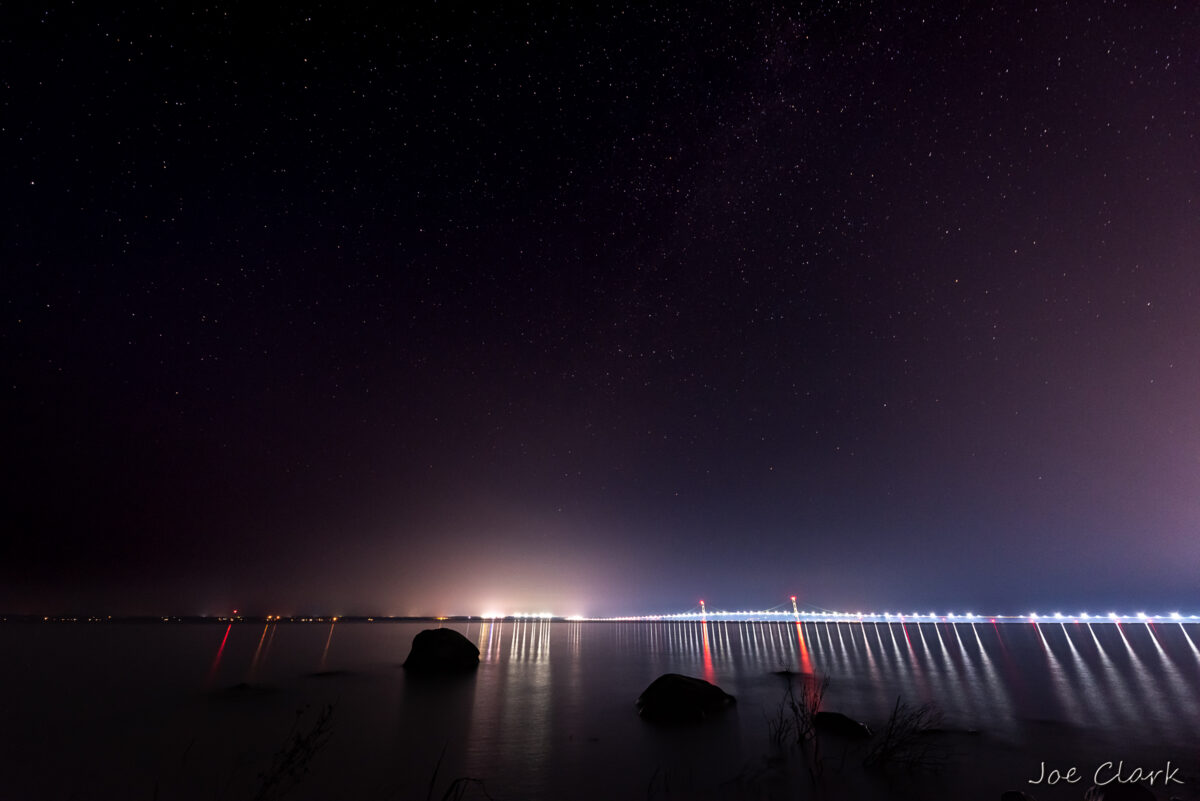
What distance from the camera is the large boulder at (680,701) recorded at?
18406 mm

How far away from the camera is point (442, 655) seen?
3356cm

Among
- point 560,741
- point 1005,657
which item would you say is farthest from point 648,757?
point 1005,657

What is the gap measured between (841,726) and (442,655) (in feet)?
84.7

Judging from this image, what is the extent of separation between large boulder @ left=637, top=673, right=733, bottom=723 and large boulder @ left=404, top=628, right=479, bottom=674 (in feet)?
57.4

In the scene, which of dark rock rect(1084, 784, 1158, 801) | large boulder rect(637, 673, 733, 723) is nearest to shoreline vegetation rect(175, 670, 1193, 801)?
dark rock rect(1084, 784, 1158, 801)

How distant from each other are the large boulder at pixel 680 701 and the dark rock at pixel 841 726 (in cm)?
408

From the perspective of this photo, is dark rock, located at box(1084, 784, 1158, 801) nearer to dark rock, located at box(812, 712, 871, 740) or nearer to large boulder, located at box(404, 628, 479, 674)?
dark rock, located at box(812, 712, 871, 740)

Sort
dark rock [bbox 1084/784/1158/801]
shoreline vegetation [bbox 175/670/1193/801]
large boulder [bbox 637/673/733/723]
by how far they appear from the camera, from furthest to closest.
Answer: large boulder [bbox 637/673/733/723] → shoreline vegetation [bbox 175/670/1193/801] → dark rock [bbox 1084/784/1158/801]

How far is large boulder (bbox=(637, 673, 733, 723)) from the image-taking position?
60.4 feet

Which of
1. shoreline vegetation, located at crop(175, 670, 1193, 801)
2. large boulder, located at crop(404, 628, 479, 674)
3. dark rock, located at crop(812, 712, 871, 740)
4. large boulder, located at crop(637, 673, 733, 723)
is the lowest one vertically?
shoreline vegetation, located at crop(175, 670, 1193, 801)

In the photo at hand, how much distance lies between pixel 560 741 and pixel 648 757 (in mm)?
3643

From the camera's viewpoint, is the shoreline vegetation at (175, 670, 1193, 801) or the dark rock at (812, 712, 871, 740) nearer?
the shoreline vegetation at (175, 670, 1193, 801)

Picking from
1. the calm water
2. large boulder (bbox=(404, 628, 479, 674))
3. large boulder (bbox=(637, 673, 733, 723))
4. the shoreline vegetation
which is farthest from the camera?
large boulder (bbox=(404, 628, 479, 674))

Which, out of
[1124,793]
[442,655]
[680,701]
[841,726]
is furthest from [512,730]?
[442,655]
